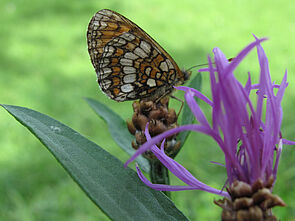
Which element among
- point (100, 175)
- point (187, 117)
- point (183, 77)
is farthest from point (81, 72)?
point (100, 175)

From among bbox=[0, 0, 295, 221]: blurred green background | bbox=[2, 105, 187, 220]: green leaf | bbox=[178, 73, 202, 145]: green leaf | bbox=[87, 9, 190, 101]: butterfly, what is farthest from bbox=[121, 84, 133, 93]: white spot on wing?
bbox=[0, 0, 295, 221]: blurred green background

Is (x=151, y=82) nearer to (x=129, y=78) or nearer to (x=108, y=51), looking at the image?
(x=129, y=78)

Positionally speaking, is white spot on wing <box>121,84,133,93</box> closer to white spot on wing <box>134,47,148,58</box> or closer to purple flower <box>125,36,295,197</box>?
white spot on wing <box>134,47,148,58</box>

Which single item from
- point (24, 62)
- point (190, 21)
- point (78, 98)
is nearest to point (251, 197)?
point (78, 98)

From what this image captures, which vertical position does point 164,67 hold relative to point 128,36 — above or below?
below

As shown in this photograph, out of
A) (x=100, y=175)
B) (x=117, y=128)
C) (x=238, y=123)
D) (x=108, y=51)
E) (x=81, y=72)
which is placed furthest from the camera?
(x=81, y=72)

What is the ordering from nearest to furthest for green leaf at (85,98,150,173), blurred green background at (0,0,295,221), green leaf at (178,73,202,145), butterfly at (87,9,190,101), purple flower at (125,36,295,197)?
purple flower at (125,36,295,197) < green leaf at (178,73,202,145) < green leaf at (85,98,150,173) < butterfly at (87,9,190,101) < blurred green background at (0,0,295,221)

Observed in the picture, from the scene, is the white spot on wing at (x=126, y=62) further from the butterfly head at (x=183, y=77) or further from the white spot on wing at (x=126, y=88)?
the butterfly head at (x=183, y=77)
